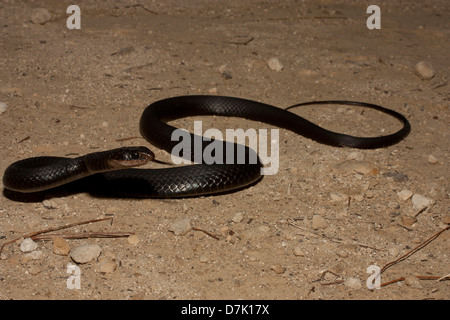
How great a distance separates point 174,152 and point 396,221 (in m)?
2.31

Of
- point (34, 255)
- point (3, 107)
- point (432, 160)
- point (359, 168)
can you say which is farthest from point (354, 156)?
point (3, 107)

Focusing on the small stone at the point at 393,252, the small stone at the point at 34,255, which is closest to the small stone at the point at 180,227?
the small stone at the point at 34,255

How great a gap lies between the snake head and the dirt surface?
0.46 metres

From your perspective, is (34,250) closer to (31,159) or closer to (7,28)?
(31,159)

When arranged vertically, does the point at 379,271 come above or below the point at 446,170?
below

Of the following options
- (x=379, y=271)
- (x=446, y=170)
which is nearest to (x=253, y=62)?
(x=446, y=170)

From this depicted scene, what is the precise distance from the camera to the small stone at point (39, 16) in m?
8.26

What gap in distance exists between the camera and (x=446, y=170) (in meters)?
5.10

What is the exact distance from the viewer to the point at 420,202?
4430 millimetres

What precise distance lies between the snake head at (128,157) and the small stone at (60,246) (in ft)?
2.28

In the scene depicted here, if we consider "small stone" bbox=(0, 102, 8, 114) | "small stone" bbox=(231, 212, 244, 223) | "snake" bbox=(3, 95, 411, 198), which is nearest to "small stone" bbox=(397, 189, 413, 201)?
"snake" bbox=(3, 95, 411, 198)

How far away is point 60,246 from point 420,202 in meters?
2.96

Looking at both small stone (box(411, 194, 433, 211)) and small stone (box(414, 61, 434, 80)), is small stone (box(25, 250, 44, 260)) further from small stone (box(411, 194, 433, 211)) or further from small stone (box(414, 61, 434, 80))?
small stone (box(414, 61, 434, 80))

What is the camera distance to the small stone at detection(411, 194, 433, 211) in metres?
4.41
